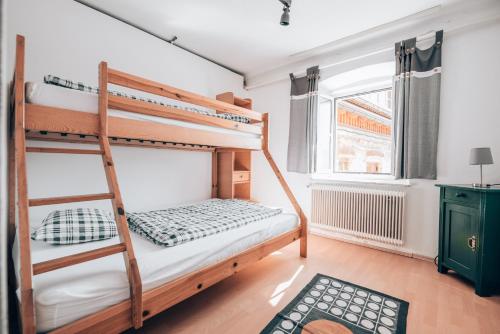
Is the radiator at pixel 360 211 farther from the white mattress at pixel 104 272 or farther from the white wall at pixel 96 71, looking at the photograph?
the white wall at pixel 96 71

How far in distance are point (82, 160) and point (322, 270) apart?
2.68m

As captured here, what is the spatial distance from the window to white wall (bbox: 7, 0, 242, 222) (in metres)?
1.89

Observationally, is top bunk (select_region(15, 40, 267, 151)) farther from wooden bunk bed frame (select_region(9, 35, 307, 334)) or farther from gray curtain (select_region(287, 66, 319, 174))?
gray curtain (select_region(287, 66, 319, 174))

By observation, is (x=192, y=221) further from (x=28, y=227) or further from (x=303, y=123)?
(x=303, y=123)

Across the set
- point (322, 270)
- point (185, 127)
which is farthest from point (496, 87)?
point (185, 127)

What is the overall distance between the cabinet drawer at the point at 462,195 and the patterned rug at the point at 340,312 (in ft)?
3.38

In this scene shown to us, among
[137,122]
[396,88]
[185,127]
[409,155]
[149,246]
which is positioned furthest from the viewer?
[396,88]

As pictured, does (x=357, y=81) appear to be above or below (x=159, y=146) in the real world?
above

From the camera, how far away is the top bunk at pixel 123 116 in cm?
138

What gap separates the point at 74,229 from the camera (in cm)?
161

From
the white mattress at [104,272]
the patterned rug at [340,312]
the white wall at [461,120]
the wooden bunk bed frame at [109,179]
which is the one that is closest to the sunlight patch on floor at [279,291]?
the patterned rug at [340,312]

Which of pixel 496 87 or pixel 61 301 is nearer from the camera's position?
pixel 61 301

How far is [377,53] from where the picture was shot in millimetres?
2895

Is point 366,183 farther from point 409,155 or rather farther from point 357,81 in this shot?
point 357,81
